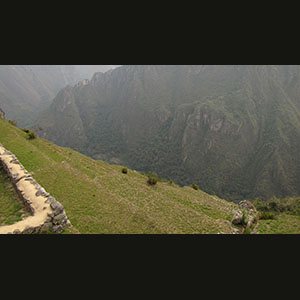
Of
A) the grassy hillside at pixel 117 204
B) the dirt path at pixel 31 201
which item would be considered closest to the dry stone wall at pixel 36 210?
the dirt path at pixel 31 201

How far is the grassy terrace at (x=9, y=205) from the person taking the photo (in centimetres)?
1157

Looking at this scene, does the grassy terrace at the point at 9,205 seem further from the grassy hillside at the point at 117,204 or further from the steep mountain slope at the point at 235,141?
the steep mountain slope at the point at 235,141

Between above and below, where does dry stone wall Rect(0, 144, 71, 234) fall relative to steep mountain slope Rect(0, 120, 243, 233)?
above

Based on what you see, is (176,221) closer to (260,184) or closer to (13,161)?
(13,161)

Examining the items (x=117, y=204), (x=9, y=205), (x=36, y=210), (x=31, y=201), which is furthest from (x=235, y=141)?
(x=9, y=205)

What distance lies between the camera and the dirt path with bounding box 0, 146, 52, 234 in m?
10.3

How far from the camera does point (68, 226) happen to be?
12.1 meters

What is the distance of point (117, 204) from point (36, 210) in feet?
24.9

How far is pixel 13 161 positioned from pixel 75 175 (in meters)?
6.36

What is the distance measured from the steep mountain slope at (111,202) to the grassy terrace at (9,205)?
3.02 m

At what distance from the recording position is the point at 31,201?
12.3 metres

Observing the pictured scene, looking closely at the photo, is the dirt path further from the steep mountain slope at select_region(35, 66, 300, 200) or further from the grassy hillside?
the steep mountain slope at select_region(35, 66, 300, 200)

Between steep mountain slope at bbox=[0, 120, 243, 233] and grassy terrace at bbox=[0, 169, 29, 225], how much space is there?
302 cm

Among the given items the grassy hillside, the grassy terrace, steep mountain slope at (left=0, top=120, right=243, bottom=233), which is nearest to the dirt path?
the grassy terrace
